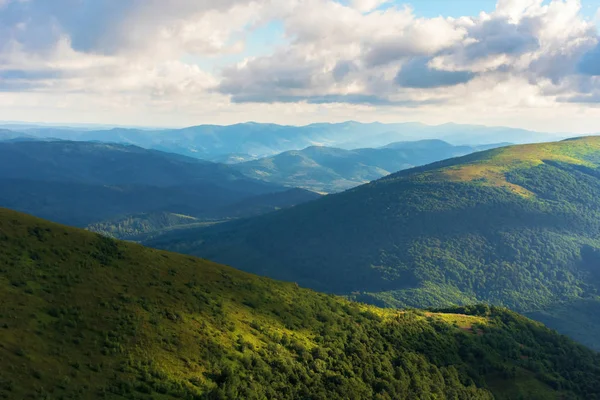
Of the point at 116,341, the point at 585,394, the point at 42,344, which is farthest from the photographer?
the point at 585,394

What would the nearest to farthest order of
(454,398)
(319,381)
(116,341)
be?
(116,341), (319,381), (454,398)

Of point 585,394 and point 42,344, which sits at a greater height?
point 42,344

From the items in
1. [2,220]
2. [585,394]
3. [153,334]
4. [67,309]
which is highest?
[2,220]

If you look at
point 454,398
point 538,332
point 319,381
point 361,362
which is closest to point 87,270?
point 319,381

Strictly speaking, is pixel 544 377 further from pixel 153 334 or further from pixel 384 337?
pixel 153 334

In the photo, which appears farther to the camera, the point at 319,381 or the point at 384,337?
the point at 384,337

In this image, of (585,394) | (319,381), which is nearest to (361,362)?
(319,381)
